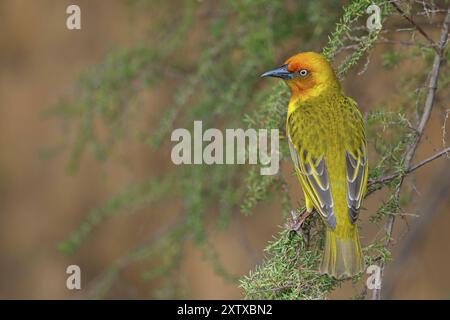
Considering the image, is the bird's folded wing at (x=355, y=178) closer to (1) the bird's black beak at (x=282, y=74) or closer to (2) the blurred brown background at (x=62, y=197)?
(1) the bird's black beak at (x=282, y=74)

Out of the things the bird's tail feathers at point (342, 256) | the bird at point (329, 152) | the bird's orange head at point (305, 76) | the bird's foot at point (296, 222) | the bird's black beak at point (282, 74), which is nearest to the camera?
the bird's tail feathers at point (342, 256)

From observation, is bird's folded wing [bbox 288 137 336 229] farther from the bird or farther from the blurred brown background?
the blurred brown background

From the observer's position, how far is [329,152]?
3453 mm

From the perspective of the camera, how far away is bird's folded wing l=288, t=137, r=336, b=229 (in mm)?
3176

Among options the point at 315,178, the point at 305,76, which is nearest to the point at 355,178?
the point at 315,178

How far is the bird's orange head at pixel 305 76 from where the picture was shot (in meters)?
3.64

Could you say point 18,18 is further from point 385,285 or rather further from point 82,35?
point 385,285

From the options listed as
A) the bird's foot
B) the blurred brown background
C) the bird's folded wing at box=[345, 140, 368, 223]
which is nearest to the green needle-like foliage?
the bird's folded wing at box=[345, 140, 368, 223]

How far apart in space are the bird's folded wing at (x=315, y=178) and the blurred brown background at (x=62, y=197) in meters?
2.47

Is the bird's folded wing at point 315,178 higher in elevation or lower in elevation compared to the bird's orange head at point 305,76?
Result: lower

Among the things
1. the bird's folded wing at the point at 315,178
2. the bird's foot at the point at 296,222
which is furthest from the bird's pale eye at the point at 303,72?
the bird's foot at the point at 296,222

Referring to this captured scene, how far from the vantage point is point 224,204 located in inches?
166

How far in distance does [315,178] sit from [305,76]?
21.9 inches

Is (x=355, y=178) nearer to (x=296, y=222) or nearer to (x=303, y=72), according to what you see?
(x=296, y=222)
